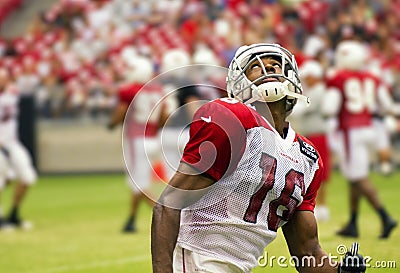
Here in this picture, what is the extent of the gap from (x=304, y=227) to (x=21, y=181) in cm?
721

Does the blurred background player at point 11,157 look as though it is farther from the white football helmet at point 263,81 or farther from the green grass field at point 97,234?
the white football helmet at point 263,81

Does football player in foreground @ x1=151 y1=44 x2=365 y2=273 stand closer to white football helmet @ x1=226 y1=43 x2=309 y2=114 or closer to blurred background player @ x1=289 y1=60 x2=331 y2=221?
white football helmet @ x1=226 y1=43 x2=309 y2=114

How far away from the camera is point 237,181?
10.9ft

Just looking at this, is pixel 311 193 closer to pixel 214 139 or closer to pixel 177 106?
pixel 214 139

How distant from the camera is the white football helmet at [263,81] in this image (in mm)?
3369

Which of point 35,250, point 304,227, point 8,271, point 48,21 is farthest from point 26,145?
point 304,227

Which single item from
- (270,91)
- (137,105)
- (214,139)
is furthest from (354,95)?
(214,139)

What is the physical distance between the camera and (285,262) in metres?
5.58

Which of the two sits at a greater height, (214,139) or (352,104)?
(214,139)

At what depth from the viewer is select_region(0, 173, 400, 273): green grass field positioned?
7.30 metres

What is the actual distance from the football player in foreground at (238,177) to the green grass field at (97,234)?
1430 millimetres

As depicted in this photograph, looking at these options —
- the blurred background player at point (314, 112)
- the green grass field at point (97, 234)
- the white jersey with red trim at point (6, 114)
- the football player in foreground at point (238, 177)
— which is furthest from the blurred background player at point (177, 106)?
the white jersey with red trim at point (6, 114)

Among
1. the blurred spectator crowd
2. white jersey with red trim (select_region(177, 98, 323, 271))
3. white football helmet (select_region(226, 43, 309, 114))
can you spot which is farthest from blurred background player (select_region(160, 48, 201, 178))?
the blurred spectator crowd

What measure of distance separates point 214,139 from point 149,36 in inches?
572
